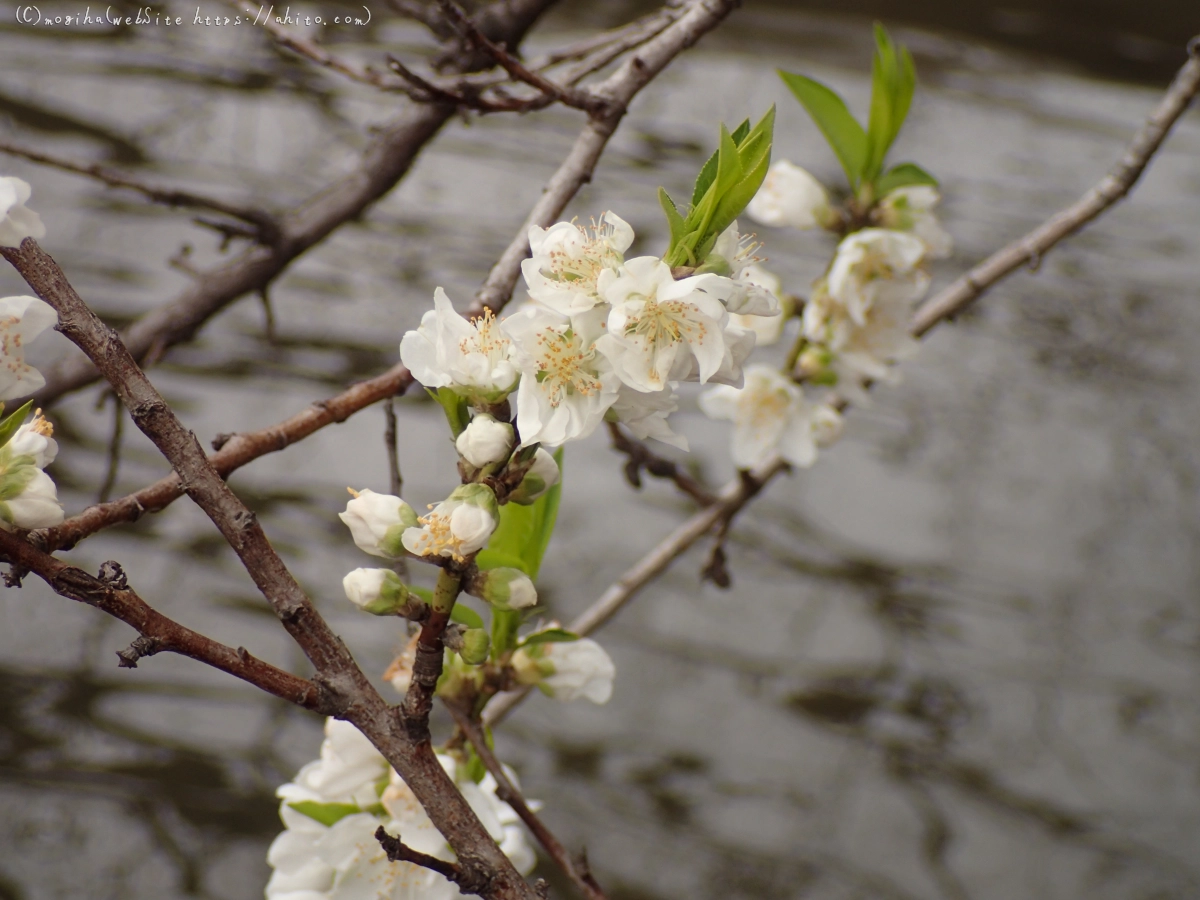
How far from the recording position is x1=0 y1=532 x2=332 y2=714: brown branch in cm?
28

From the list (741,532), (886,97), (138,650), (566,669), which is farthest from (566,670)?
(741,532)

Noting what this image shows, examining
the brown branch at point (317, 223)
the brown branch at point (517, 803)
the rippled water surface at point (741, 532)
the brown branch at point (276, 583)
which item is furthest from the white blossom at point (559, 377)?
the rippled water surface at point (741, 532)

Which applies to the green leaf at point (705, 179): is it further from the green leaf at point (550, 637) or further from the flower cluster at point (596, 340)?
the green leaf at point (550, 637)

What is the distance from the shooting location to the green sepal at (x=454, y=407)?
0.32m

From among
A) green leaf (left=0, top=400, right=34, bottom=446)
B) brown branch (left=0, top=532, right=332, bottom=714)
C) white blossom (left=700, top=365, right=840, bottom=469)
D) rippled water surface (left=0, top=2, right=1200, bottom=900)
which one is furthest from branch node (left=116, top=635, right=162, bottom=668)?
rippled water surface (left=0, top=2, right=1200, bottom=900)

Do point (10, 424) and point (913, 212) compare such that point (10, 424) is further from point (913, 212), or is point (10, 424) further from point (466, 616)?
point (913, 212)

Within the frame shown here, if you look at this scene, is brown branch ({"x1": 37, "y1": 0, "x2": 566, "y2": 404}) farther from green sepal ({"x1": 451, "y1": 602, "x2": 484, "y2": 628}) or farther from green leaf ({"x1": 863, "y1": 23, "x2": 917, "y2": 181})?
green sepal ({"x1": 451, "y1": 602, "x2": 484, "y2": 628})

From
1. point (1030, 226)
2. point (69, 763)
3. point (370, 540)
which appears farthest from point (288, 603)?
point (1030, 226)

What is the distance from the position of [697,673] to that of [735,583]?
152 mm

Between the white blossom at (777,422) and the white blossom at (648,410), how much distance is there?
37cm

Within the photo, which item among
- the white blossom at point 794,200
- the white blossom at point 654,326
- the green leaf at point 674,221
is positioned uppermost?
the green leaf at point 674,221

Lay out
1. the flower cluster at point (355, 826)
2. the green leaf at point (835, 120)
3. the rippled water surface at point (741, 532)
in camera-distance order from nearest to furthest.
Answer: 1. the flower cluster at point (355, 826)
2. the green leaf at point (835, 120)
3. the rippled water surface at point (741, 532)

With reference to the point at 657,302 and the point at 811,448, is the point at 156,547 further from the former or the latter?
the point at 657,302

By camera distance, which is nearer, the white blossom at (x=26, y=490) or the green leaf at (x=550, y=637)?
the white blossom at (x=26, y=490)
